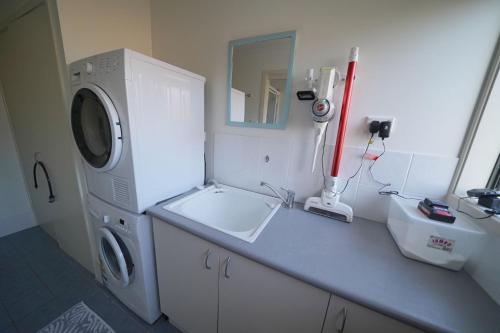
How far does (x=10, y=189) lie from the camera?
1965 mm

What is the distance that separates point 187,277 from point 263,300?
0.50 meters

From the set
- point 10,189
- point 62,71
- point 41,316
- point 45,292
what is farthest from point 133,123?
point 10,189

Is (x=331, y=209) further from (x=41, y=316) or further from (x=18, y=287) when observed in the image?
(x=18, y=287)

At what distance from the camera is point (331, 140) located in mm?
1149

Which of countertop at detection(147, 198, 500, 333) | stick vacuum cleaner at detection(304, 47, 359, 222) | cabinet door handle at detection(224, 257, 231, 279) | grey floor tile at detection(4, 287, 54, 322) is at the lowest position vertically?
grey floor tile at detection(4, 287, 54, 322)

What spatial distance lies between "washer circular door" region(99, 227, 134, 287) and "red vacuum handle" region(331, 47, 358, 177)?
1479 millimetres

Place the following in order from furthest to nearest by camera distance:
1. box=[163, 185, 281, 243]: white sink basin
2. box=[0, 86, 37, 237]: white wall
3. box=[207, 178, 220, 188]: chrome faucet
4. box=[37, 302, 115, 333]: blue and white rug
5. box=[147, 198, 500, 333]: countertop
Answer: box=[0, 86, 37, 237]: white wall → box=[207, 178, 220, 188]: chrome faucet → box=[163, 185, 281, 243]: white sink basin → box=[37, 302, 115, 333]: blue and white rug → box=[147, 198, 500, 333]: countertop

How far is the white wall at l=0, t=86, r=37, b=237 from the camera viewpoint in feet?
6.07

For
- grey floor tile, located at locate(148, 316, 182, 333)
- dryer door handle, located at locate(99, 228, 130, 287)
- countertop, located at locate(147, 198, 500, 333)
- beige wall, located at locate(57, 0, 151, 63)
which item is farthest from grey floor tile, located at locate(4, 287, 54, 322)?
Answer: beige wall, located at locate(57, 0, 151, 63)

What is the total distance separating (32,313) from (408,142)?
2.80 meters

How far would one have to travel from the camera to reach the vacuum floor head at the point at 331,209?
1065 millimetres

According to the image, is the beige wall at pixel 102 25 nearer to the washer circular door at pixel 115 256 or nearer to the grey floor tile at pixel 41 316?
the washer circular door at pixel 115 256

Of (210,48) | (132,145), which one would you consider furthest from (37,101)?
(210,48)

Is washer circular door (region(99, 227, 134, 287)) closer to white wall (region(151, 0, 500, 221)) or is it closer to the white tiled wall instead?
the white tiled wall
